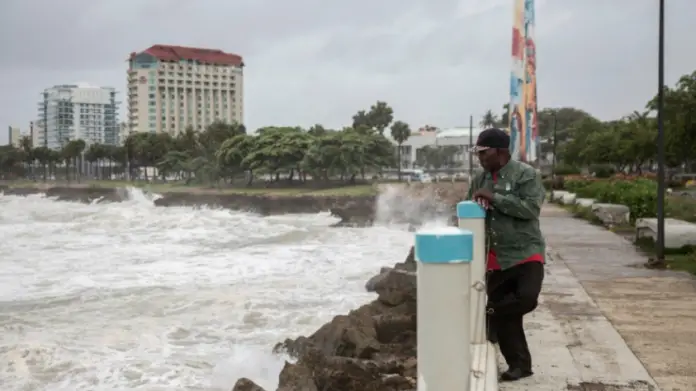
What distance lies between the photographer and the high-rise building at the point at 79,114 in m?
152

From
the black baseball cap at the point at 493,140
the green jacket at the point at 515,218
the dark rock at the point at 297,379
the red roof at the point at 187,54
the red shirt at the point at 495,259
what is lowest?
the dark rock at the point at 297,379

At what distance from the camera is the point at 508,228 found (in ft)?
15.0

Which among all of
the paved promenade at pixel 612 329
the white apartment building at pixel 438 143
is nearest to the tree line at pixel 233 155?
the white apartment building at pixel 438 143

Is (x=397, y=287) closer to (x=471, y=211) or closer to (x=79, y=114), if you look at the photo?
(x=471, y=211)

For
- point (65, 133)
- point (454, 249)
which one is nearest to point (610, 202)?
point (454, 249)

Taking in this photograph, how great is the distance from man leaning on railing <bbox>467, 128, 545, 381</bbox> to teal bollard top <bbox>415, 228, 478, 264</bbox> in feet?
5.57

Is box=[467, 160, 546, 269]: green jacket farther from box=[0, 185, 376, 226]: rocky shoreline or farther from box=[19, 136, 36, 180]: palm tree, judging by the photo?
box=[19, 136, 36, 180]: palm tree

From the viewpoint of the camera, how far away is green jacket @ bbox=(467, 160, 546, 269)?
4.49 meters

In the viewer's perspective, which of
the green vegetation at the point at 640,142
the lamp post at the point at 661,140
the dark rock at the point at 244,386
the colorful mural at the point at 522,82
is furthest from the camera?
the colorful mural at the point at 522,82

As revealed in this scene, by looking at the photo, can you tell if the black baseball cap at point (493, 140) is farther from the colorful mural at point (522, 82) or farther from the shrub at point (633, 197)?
the shrub at point (633, 197)

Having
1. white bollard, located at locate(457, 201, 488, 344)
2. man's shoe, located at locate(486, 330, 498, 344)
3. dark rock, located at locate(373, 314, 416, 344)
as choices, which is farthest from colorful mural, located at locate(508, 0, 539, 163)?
white bollard, located at locate(457, 201, 488, 344)

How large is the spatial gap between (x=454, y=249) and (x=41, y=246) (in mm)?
28981

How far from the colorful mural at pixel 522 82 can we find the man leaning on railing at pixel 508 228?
11.7 metres

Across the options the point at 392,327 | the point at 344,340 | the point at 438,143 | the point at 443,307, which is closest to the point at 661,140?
the point at 392,327
